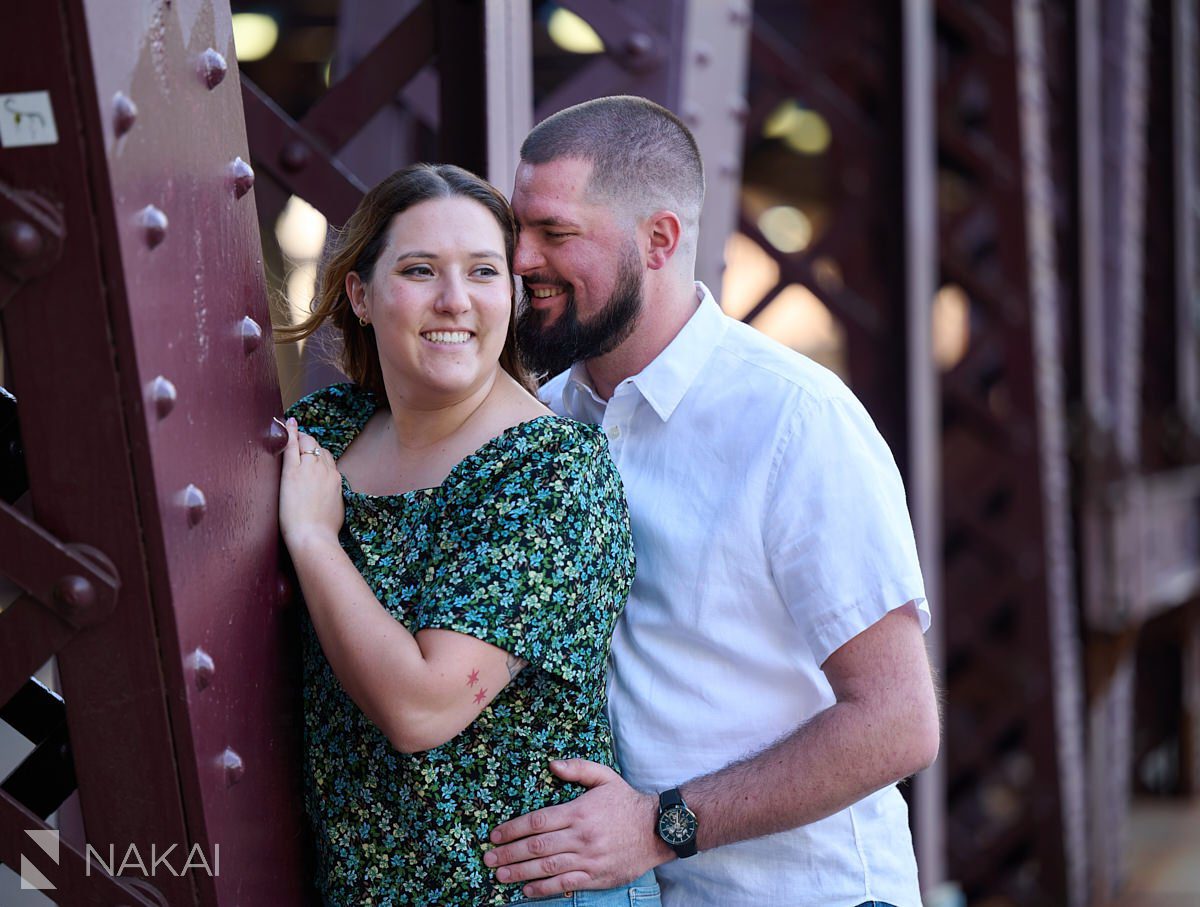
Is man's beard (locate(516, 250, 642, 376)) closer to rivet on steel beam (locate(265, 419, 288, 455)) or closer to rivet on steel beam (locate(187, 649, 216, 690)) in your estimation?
rivet on steel beam (locate(265, 419, 288, 455))

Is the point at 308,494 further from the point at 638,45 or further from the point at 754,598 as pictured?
the point at 638,45

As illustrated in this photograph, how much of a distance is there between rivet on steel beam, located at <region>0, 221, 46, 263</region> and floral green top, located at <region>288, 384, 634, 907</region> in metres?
0.68

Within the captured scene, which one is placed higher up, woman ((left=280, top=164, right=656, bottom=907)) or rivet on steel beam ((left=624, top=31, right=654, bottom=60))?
rivet on steel beam ((left=624, top=31, right=654, bottom=60))

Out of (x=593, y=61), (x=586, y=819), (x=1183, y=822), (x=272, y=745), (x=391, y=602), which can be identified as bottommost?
(x=1183, y=822)

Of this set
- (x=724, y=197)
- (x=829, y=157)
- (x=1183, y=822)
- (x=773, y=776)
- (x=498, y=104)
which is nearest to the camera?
(x=773, y=776)

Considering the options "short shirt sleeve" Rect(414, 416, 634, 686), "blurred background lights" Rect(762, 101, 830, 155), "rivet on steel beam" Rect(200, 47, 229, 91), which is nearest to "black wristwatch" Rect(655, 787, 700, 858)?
"short shirt sleeve" Rect(414, 416, 634, 686)

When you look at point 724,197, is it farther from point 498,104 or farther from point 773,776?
point 773,776

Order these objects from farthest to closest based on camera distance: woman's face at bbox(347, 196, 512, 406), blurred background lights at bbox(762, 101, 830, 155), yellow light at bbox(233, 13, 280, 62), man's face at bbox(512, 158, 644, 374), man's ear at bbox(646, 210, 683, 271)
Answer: blurred background lights at bbox(762, 101, 830, 155) < yellow light at bbox(233, 13, 280, 62) < man's ear at bbox(646, 210, 683, 271) < man's face at bbox(512, 158, 644, 374) < woman's face at bbox(347, 196, 512, 406)

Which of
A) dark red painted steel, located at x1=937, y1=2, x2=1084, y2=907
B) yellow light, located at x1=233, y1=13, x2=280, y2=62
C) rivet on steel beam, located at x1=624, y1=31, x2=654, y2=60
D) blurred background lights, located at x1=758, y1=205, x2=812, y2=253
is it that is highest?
yellow light, located at x1=233, y1=13, x2=280, y2=62

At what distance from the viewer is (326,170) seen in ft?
8.18

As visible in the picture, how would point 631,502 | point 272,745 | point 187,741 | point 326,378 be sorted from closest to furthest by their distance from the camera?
1. point 187,741
2. point 272,745
3. point 631,502
4. point 326,378

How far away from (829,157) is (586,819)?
5025mm

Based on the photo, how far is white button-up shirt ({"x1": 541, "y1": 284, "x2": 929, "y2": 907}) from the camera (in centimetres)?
219

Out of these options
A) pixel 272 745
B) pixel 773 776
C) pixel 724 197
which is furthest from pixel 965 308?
pixel 272 745
